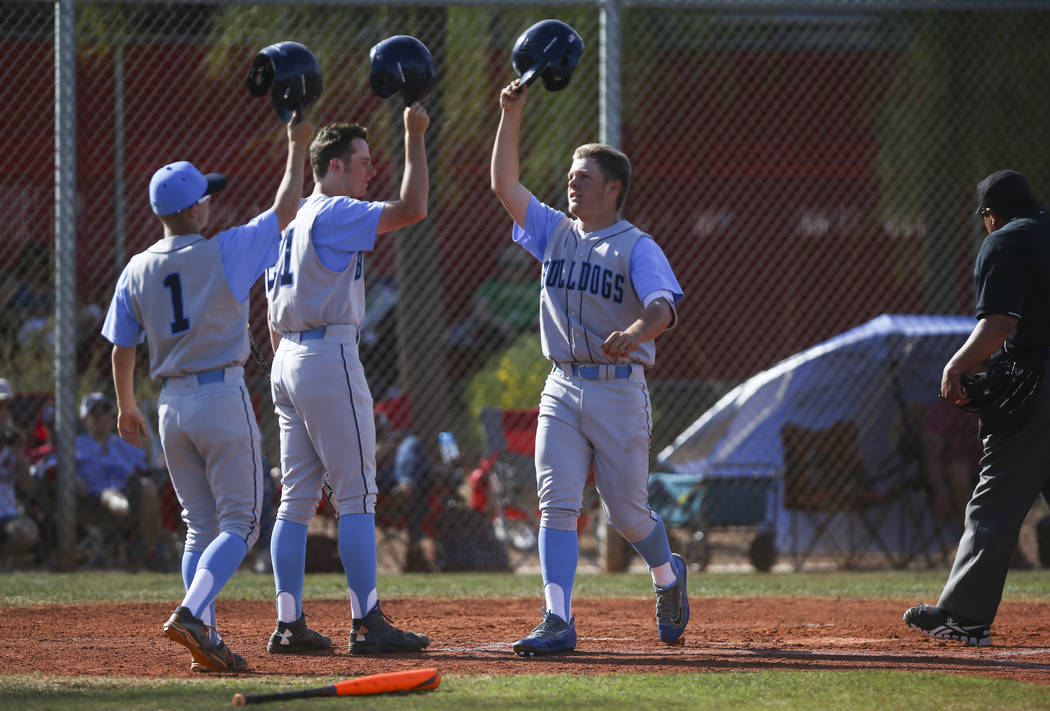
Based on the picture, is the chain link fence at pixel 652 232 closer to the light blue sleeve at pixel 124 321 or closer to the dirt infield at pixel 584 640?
the dirt infield at pixel 584 640

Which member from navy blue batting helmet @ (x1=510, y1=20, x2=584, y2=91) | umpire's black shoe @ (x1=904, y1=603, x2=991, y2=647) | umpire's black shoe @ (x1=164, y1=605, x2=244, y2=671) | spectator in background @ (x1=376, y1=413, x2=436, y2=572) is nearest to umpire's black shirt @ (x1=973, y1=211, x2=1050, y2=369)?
umpire's black shoe @ (x1=904, y1=603, x2=991, y2=647)

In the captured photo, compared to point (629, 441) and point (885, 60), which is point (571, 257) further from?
point (885, 60)

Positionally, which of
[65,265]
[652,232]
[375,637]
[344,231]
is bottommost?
[375,637]

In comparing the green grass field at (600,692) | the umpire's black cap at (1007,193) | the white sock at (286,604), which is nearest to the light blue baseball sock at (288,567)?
the white sock at (286,604)

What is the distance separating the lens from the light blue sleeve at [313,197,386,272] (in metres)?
4.82

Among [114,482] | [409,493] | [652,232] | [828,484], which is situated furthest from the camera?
[652,232]

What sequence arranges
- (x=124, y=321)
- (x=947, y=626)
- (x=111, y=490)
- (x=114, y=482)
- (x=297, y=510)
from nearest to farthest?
1. (x=124, y=321)
2. (x=297, y=510)
3. (x=947, y=626)
4. (x=111, y=490)
5. (x=114, y=482)

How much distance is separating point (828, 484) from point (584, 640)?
15.6 feet

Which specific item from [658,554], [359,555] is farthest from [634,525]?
[359,555]

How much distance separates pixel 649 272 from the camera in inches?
194

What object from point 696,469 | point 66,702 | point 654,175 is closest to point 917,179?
point 654,175

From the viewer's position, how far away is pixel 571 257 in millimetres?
5148

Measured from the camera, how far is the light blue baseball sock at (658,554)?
17.3ft

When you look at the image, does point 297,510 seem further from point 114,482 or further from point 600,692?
→ point 114,482
